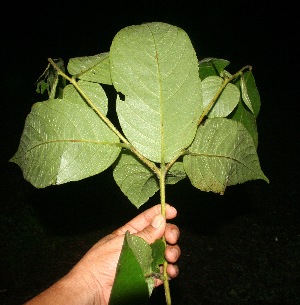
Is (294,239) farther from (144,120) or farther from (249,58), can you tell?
(249,58)

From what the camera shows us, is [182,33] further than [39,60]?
No

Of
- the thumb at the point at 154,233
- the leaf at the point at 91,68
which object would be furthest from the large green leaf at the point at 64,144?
the thumb at the point at 154,233

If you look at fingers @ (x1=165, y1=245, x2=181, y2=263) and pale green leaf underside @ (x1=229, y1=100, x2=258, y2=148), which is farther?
fingers @ (x1=165, y1=245, x2=181, y2=263)

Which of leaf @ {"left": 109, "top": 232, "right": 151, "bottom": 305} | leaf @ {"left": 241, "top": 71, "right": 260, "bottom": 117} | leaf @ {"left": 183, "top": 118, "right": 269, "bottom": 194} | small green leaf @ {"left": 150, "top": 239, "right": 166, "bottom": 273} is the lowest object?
small green leaf @ {"left": 150, "top": 239, "right": 166, "bottom": 273}

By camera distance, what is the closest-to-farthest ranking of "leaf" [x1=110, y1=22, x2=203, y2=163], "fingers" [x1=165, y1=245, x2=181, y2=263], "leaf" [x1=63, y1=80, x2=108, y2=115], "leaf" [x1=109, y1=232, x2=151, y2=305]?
"leaf" [x1=109, y1=232, x2=151, y2=305], "leaf" [x1=110, y1=22, x2=203, y2=163], "leaf" [x1=63, y1=80, x2=108, y2=115], "fingers" [x1=165, y1=245, x2=181, y2=263]

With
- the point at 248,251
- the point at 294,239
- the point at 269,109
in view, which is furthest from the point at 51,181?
the point at 269,109

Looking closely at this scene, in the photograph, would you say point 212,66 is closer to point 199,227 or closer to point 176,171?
point 176,171

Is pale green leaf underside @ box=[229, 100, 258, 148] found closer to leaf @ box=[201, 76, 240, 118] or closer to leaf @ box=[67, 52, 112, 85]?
leaf @ box=[201, 76, 240, 118]

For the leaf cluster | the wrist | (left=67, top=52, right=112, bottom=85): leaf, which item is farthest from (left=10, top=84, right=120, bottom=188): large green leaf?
the wrist
